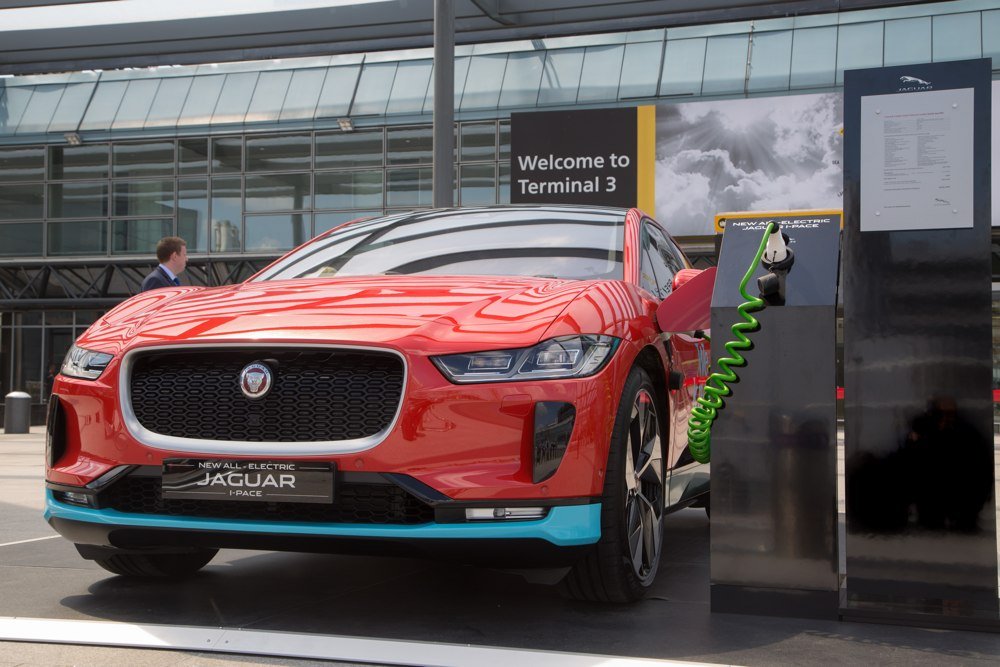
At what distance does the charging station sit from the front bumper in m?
0.65

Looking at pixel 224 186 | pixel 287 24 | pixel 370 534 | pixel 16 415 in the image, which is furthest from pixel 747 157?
pixel 370 534

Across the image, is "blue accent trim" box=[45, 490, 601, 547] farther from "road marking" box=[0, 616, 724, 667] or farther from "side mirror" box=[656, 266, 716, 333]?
"side mirror" box=[656, 266, 716, 333]

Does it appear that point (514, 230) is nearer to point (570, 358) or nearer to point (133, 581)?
point (570, 358)

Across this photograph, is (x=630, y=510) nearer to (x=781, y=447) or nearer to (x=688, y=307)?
(x=781, y=447)

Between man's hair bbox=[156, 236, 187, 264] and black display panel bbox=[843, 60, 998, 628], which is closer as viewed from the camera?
black display panel bbox=[843, 60, 998, 628]

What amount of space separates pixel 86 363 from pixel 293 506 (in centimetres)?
95

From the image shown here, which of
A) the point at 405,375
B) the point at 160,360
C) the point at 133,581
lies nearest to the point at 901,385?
the point at 405,375

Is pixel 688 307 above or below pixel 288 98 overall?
below

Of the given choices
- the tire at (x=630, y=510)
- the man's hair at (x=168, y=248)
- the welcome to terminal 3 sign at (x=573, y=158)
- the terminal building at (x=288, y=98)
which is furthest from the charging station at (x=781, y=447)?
the terminal building at (x=288, y=98)

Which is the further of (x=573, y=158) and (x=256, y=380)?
(x=573, y=158)

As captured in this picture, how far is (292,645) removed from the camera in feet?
11.5

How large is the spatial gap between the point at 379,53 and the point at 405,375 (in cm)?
2510

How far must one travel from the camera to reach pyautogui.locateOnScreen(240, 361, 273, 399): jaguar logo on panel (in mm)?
3680

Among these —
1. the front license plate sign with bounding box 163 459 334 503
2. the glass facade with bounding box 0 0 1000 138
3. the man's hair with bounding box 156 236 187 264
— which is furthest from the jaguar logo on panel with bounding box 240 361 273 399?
the glass facade with bounding box 0 0 1000 138
